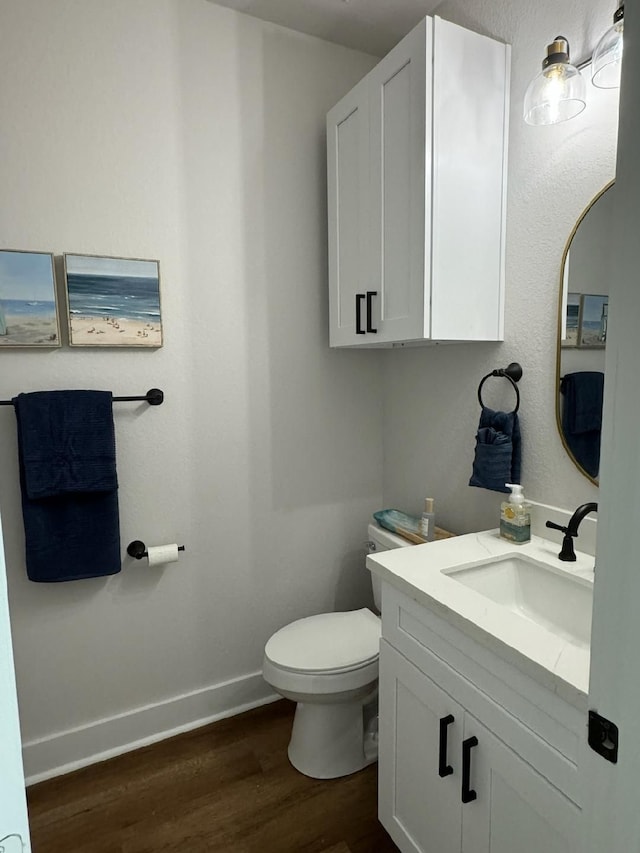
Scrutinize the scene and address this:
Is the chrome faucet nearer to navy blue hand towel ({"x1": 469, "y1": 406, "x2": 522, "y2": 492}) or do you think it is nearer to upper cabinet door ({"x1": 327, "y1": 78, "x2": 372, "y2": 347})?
navy blue hand towel ({"x1": 469, "y1": 406, "x2": 522, "y2": 492})

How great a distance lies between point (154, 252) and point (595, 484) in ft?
5.16

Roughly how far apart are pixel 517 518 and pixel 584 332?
0.55 m

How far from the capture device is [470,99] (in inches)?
57.9

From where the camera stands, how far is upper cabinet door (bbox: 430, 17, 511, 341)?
1437mm

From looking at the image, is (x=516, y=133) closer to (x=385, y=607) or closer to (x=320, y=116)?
(x=320, y=116)

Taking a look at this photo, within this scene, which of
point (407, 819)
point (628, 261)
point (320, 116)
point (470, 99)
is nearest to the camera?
point (628, 261)

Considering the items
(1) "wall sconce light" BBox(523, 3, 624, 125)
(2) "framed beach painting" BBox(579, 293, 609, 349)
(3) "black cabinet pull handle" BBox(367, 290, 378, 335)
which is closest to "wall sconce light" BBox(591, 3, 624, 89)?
(1) "wall sconce light" BBox(523, 3, 624, 125)

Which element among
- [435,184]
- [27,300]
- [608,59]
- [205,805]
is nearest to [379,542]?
[205,805]

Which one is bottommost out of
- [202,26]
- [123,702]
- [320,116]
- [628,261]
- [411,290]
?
[123,702]

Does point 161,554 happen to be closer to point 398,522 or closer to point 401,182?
point 398,522

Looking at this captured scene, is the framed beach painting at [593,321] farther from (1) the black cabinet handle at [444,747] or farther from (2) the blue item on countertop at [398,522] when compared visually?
(1) the black cabinet handle at [444,747]

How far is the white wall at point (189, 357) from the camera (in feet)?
5.34

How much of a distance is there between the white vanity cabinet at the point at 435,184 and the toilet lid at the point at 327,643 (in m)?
1.04

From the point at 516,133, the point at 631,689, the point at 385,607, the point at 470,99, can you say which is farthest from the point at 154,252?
the point at 631,689
